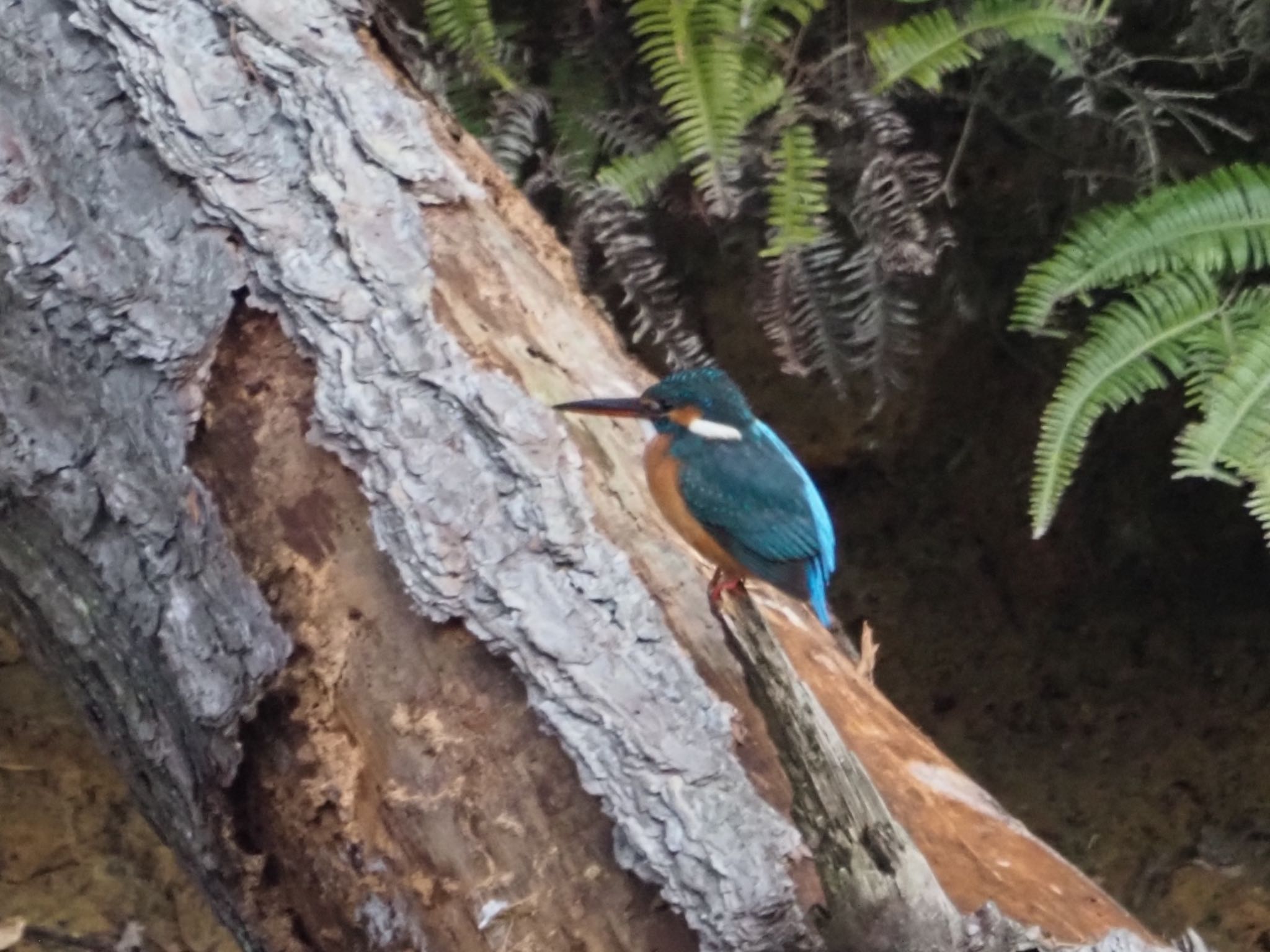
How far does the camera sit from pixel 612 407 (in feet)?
6.12

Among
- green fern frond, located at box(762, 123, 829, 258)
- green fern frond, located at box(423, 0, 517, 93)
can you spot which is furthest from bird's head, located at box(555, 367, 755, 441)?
green fern frond, located at box(423, 0, 517, 93)

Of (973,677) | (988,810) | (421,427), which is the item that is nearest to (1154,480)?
(973,677)

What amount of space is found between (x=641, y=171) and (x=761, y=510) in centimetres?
84

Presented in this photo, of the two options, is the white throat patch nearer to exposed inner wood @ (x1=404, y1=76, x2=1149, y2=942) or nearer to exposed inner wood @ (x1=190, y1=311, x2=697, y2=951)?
exposed inner wood @ (x1=404, y1=76, x2=1149, y2=942)

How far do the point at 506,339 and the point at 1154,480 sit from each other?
6.18ft

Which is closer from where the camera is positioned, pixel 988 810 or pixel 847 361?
pixel 988 810

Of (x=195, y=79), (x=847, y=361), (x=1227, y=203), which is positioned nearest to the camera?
(x=195, y=79)

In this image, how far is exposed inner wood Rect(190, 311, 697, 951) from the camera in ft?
4.85

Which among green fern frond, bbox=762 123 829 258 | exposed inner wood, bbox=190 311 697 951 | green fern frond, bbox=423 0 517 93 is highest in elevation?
green fern frond, bbox=762 123 829 258

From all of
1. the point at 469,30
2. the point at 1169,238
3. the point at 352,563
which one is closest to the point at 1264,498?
the point at 1169,238

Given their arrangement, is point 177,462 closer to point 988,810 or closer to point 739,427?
point 739,427

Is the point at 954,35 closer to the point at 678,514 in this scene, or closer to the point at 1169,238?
the point at 1169,238

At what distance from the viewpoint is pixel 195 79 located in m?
1.77

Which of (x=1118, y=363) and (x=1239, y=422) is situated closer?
(x=1239, y=422)
